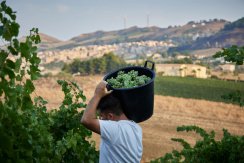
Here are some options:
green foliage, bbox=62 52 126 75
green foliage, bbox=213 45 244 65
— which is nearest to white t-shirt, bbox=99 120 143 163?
green foliage, bbox=213 45 244 65

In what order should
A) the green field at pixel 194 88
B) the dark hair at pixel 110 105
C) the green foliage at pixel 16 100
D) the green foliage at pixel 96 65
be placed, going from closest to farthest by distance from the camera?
the green foliage at pixel 16 100, the dark hair at pixel 110 105, the green field at pixel 194 88, the green foliage at pixel 96 65

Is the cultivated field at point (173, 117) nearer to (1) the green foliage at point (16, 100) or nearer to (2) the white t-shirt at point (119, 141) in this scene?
(2) the white t-shirt at point (119, 141)

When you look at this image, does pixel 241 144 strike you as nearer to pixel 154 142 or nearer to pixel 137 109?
pixel 137 109

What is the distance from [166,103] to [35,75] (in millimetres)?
50136

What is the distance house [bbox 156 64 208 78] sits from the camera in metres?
86.8

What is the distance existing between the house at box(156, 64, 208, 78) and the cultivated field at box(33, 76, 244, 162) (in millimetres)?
28985

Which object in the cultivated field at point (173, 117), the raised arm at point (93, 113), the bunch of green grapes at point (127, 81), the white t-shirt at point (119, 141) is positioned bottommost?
the cultivated field at point (173, 117)

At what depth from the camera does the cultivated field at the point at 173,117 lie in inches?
1247

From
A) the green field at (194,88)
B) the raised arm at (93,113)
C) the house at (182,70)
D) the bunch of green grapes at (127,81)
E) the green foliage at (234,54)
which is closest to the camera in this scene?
the raised arm at (93,113)

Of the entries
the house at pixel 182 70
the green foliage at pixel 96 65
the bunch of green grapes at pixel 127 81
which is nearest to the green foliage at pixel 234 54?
the bunch of green grapes at pixel 127 81

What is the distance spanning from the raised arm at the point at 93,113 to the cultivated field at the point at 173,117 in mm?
22875

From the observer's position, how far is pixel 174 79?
240 feet

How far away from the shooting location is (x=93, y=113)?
290cm

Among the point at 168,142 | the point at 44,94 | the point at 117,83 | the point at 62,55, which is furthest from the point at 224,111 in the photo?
the point at 62,55
